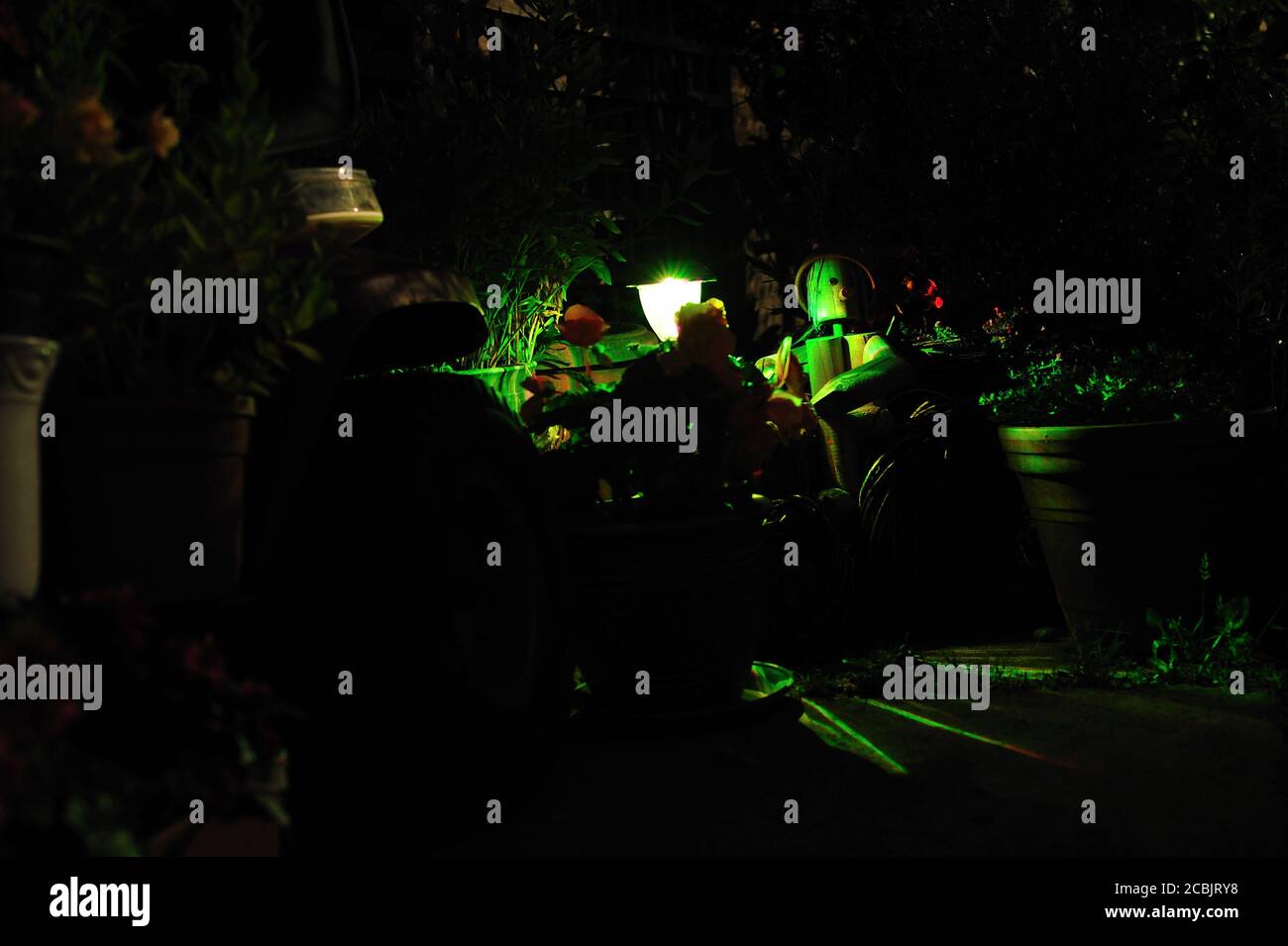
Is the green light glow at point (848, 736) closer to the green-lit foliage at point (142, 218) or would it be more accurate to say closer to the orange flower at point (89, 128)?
the green-lit foliage at point (142, 218)

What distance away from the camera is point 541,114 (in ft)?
11.8

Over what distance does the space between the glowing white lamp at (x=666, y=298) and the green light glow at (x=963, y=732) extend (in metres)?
1.71

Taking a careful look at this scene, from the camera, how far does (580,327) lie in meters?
3.24

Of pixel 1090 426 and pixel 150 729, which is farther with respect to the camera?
pixel 1090 426

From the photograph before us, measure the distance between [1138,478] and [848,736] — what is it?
114cm

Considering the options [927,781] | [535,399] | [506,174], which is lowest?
[927,781]

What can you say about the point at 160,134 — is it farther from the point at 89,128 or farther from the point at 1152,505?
the point at 1152,505

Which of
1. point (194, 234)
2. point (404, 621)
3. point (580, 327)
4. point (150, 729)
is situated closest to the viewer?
point (150, 729)

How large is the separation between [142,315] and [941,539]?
287 centimetres

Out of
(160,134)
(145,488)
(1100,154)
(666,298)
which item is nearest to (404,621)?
(145,488)

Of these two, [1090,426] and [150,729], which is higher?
[1090,426]
